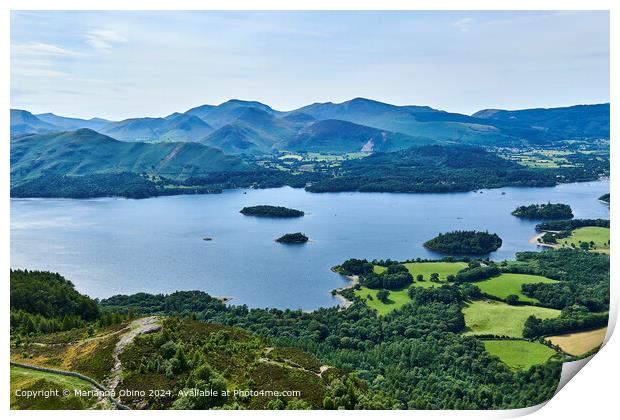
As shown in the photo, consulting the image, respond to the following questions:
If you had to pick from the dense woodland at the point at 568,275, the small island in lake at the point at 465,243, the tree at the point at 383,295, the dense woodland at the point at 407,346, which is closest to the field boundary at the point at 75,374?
the dense woodland at the point at 407,346

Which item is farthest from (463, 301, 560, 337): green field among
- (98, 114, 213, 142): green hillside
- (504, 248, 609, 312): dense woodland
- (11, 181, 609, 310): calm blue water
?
(98, 114, 213, 142): green hillside

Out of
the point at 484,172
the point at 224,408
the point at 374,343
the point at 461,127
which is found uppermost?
the point at 461,127

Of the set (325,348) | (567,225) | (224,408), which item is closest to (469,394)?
(325,348)

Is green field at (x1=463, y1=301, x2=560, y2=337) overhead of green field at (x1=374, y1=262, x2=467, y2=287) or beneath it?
beneath

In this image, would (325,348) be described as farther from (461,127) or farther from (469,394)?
(461,127)

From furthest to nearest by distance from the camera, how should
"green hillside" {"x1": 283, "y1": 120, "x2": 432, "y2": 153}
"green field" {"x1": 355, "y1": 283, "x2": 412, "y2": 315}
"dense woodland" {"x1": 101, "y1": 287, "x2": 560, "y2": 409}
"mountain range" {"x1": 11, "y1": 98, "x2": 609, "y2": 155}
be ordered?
"green hillside" {"x1": 283, "y1": 120, "x2": 432, "y2": 153}, "mountain range" {"x1": 11, "y1": 98, "x2": 609, "y2": 155}, "green field" {"x1": 355, "y1": 283, "x2": 412, "y2": 315}, "dense woodland" {"x1": 101, "y1": 287, "x2": 560, "y2": 409}

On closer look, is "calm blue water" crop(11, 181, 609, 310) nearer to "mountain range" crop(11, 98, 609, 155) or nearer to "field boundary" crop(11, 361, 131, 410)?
"field boundary" crop(11, 361, 131, 410)

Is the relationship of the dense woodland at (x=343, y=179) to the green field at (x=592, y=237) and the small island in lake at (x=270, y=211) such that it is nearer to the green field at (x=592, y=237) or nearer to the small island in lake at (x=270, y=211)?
the small island in lake at (x=270, y=211)

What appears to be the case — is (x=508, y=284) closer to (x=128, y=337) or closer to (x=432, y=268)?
(x=432, y=268)
